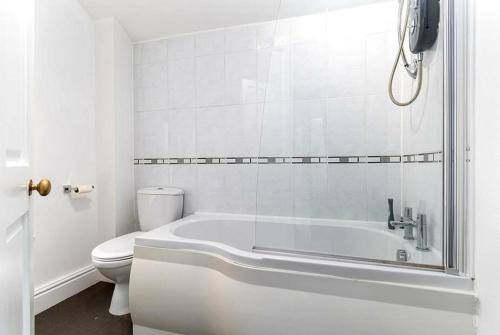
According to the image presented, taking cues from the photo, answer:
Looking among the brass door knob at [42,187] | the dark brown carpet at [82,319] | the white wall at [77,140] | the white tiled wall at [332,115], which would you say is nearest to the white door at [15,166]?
the brass door knob at [42,187]

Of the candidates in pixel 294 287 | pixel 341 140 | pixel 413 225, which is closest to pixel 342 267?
pixel 294 287

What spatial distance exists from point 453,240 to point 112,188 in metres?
2.31

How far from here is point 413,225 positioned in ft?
4.62

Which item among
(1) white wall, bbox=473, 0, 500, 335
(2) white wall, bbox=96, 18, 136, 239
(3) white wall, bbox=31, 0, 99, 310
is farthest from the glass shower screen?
(3) white wall, bbox=31, 0, 99, 310

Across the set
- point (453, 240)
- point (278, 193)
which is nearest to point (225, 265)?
point (278, 193)

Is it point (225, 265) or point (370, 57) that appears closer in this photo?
point (225, 265)

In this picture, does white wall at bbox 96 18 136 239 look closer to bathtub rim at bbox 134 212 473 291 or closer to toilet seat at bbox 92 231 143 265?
toilet seat at bbox 92 231 143 265

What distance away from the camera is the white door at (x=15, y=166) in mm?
650

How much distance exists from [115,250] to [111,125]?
107cm

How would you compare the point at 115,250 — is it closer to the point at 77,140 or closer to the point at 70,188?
the point at 70,188

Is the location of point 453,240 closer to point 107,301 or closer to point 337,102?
point 337,102

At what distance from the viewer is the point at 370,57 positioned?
1.64m

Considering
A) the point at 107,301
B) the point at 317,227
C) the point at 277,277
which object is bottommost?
the point at 107,301

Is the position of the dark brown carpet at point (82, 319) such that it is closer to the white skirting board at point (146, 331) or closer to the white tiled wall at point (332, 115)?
the white skirting board at point (146, 331)
